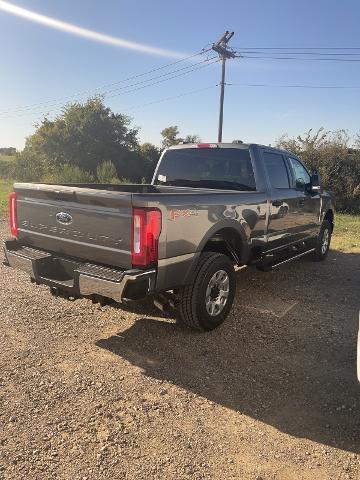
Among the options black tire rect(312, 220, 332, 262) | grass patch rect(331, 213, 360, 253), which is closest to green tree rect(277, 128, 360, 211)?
grass patch rect(331, 213, 360, 253)

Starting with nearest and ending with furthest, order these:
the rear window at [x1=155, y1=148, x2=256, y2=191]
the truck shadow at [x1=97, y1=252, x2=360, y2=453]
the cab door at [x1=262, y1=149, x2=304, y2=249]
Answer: the truck shadow at [x1=97, y1=252, x2=360, y2=453] → the rear window at [x1=155, y1=148, x2=256, y2=191] → the cab door at [x1=262, y1=149, x2=304, y2=249]

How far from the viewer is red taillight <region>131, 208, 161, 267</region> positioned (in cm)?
335

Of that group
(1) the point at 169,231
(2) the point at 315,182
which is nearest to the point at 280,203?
(2) the point at 315,182

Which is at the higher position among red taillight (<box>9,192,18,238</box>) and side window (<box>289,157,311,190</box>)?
side window (<box>289,157,311,190</box>)

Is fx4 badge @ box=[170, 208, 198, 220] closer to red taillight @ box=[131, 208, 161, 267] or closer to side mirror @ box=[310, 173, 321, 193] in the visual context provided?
red taillight @ box=[131, 208, 161, 267]

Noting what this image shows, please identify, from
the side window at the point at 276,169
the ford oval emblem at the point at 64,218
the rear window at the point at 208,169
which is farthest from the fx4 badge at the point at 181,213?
the side window at the point at 276,169

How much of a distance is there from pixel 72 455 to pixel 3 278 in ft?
13.5

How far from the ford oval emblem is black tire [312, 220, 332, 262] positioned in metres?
5.01

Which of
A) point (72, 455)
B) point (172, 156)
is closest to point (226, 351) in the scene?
point (72, 455)

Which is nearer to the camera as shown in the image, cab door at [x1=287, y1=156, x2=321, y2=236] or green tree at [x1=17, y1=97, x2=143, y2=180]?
cab door at [x1=287, y1=156, x2=321, y2=236]

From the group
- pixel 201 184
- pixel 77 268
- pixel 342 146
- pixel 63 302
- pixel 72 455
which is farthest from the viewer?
pixel 342 146

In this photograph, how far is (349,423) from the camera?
3.00 m

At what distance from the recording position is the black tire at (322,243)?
304 inches

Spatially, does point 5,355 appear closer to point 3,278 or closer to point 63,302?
point 63,302
